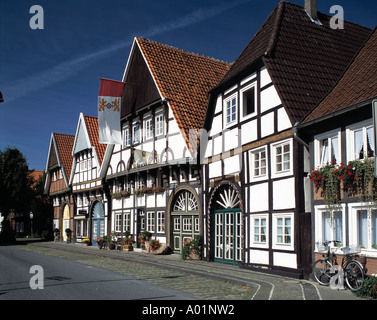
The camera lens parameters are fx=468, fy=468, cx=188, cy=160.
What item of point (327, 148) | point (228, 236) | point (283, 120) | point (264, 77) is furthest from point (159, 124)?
point (327, 148)

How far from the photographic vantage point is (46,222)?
46.6m

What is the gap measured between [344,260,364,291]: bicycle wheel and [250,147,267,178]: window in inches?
211

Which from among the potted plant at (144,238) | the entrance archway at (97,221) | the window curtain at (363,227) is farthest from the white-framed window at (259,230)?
the entrance archway at (97,221)

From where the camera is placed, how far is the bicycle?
35.4 ft

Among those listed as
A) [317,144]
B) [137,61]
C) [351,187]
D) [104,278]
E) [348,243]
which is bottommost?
[104,278]

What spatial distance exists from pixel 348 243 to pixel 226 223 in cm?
736

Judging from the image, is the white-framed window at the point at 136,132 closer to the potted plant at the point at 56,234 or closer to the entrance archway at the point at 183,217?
the entrance archway at the point at 183,217

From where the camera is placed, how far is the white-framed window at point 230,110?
18.1 m

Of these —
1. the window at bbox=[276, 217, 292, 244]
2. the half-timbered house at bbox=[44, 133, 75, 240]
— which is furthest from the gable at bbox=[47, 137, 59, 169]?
the window at bbox=[276, 217, 292, 244]

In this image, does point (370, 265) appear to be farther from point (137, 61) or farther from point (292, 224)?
point (137, 61)

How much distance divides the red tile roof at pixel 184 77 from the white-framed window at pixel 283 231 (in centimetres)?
706

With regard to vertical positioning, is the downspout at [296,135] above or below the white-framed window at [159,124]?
below

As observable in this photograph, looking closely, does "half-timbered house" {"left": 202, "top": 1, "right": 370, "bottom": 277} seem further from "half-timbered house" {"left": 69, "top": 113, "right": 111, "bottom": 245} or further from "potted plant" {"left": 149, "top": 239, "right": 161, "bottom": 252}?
"half-timbered house" {"left": 69, "top": 113, "right": 111, "bottom": 245}
